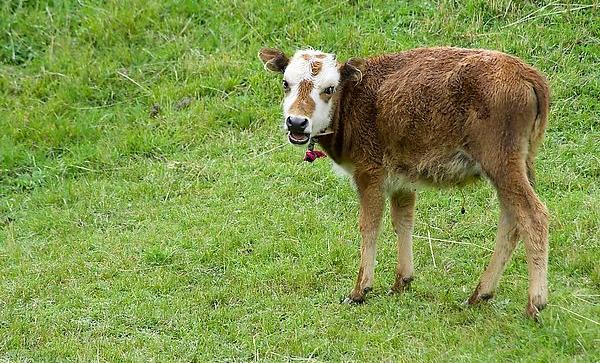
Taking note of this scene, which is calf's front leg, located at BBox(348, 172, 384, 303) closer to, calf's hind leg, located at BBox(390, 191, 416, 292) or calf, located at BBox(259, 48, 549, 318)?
calf, located at BBox(259, 48, 549, 318)

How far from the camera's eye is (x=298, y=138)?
746 cm

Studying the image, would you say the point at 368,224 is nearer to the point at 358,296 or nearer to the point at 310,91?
the point at 358,296

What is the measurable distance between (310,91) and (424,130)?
0.94 m

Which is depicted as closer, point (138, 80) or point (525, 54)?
point (525, 54)

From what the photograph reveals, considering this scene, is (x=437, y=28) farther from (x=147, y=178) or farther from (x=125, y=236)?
(x=125, y=236)

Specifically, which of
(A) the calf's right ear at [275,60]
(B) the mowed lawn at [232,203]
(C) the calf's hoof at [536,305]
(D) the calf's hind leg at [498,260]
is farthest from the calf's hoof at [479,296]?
(A) the calf's right ear at [275,60]

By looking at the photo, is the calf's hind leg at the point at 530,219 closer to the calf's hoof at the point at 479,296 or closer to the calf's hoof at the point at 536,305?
the calf's hoof at the point at 536,305

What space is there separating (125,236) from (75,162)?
1.93 meters

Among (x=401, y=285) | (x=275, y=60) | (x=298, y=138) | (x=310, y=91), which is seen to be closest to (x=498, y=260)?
(x=401, y=285)

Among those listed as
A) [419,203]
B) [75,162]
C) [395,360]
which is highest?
[395,360]

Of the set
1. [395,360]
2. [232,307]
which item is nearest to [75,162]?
[232,307]

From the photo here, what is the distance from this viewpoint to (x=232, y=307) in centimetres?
784

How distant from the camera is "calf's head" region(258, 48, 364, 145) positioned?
7578 millimetres

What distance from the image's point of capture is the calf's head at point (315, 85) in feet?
24.9
